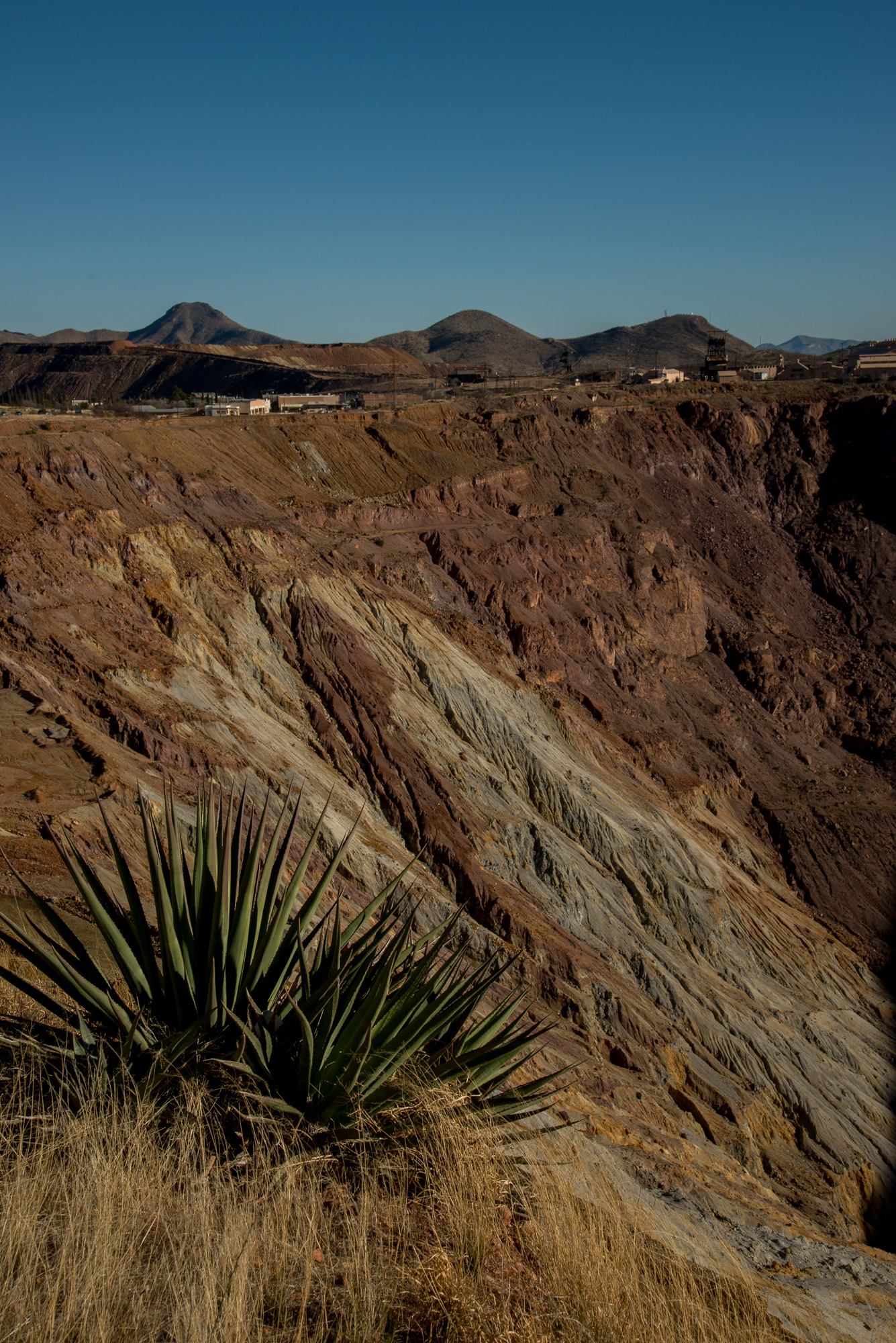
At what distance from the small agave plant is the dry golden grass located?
0.92 feet

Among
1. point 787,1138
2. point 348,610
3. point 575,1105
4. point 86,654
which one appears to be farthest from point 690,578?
point 575,1105

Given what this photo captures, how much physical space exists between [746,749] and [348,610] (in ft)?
53.2

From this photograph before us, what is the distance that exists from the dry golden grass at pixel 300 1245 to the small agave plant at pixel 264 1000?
11.1 inches

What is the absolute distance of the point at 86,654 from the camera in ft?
61.4

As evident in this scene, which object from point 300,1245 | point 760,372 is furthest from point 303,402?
point 300,1245

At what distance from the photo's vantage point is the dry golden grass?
12.8 ft

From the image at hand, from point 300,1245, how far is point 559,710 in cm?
2507

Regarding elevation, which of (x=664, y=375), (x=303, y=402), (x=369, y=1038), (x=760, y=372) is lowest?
(x=369, y=1038)

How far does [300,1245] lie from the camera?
4.28 m

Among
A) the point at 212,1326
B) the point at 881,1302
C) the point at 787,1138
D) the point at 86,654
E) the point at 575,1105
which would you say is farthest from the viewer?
the point at 787,1138

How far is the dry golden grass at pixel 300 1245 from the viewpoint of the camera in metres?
3.90

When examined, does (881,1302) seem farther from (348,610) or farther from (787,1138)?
(348,610)

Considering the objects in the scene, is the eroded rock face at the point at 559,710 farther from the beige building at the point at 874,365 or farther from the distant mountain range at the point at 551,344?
the distant mountain range at the point at 551,344

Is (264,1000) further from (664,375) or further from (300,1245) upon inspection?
(664,375)
